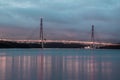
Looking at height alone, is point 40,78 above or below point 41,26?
below

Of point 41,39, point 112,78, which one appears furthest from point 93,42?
point 112,78

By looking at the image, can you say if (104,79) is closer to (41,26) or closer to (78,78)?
(78,78)

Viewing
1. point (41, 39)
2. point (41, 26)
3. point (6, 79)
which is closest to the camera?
point (6, 79)

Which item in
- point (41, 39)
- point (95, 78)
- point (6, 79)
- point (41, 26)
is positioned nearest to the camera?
point (6, 79)

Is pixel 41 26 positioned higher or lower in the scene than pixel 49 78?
higher

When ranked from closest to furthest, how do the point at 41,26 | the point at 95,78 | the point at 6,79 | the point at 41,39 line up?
the point at 6,79, the point at 95,78, the point at 41,39, the point at 41,26

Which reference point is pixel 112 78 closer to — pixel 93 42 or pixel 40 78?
pixel 40 78

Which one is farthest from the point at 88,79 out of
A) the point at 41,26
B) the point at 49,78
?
the point at 41,26

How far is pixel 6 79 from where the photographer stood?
20.6 meters

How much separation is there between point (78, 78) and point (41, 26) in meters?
66.2

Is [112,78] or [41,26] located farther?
[41,26]

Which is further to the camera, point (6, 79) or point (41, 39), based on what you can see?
point (41, 39)

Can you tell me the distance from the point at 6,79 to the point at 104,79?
593 cm

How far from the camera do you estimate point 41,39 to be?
77062mm
